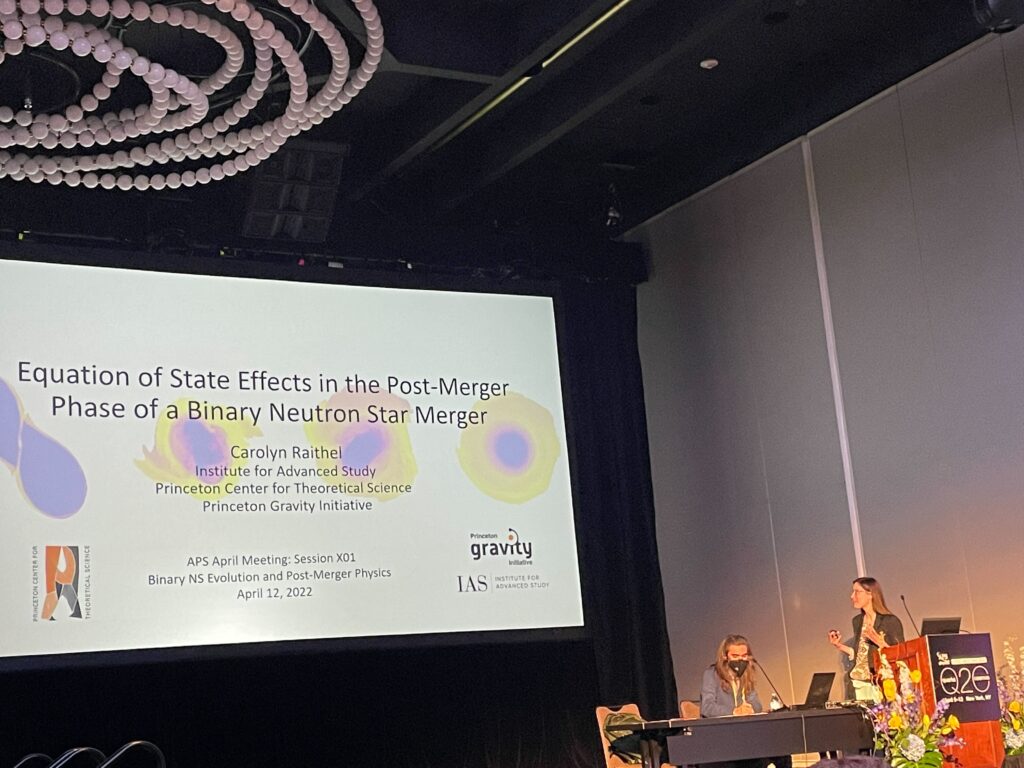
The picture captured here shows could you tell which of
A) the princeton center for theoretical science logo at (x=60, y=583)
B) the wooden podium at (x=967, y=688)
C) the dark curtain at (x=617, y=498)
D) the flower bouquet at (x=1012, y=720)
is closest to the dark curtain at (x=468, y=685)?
the dark curtain at (x=617, y=498)

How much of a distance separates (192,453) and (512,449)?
176 cm

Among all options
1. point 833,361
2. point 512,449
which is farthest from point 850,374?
point 512,449

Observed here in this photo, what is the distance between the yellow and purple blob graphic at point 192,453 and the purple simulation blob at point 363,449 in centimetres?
54

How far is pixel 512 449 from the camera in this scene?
721cm

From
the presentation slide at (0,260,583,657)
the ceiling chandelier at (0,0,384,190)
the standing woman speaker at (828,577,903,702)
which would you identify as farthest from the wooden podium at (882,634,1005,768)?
the ceiling chandelier at (0,0,384,190)

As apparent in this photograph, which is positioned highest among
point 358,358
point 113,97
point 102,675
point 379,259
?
point 113,97

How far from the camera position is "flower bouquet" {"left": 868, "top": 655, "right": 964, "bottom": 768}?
3.85 meters

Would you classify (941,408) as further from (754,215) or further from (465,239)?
(465,239)

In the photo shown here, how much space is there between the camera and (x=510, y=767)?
7637 millimetres

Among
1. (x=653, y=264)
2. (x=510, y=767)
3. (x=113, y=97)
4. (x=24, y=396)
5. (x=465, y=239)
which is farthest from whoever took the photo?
(x=653, y=264)

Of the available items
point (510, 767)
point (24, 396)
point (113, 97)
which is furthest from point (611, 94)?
point (510, 767)

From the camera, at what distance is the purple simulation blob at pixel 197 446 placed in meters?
6.40

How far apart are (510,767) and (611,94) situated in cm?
388

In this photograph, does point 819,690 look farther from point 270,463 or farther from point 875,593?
point 270,463
